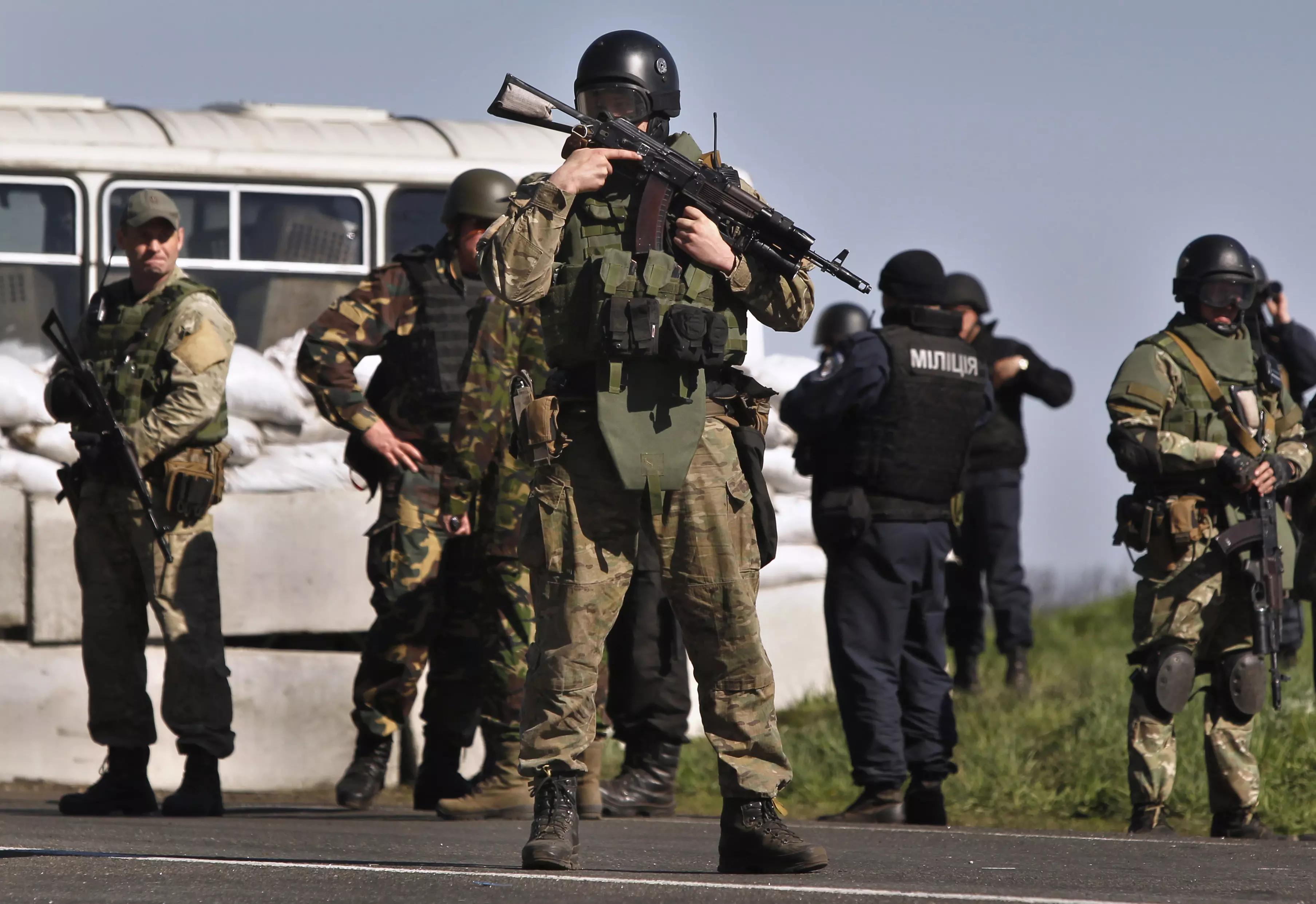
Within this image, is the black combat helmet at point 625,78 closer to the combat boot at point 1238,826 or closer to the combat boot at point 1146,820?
the combat boot at point 1146,820

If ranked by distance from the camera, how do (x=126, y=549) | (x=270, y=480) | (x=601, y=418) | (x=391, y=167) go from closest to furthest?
(x=601, y=418), (x=126, y=549), (x=270, y=480), (x=391, y=167)

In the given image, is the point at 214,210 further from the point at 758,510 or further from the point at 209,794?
the point at 758,510

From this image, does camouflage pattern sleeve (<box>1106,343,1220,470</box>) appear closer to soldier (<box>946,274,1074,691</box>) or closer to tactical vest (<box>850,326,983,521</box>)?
tactical vest (<box>850,326,983,521</box>)

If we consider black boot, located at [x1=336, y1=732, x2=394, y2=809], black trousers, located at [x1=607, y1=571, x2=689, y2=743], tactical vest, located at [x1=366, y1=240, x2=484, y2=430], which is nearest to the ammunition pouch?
tactical vest, located at [x1=366, y1=240, x2=484, y2=430]

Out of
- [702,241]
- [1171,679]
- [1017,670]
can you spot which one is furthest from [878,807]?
[1017,670]

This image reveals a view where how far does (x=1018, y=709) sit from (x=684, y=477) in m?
5.31

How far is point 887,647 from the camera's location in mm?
6371

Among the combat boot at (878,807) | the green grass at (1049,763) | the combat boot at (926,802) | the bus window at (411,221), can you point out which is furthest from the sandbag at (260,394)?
the combat boot at (926,802)

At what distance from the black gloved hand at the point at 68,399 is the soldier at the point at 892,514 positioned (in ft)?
7.47

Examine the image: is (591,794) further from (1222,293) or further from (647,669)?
(1222,293)

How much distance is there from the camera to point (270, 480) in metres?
7.98

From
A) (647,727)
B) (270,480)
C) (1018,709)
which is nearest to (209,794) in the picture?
(647,727)

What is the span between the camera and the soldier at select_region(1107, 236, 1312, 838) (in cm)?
597

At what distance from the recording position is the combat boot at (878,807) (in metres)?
6.43
